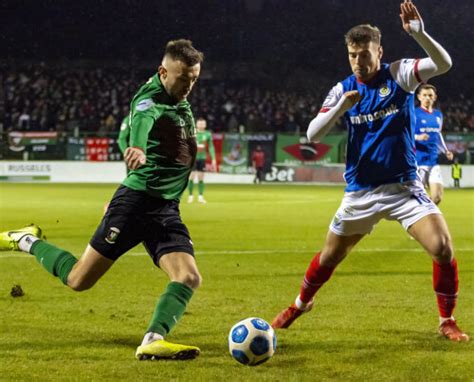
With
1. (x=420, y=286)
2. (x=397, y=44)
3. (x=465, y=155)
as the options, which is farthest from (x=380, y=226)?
(x=397, y=44)

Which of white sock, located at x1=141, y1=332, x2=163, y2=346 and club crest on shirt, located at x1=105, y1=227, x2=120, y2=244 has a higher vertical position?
club crest on shirt, located at x1=105, y1=227, x2=120, y2=244

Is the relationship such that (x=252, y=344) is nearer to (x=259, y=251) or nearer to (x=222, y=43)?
(x=259, y=251)

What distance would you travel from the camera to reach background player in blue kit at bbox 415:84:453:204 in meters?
13.0

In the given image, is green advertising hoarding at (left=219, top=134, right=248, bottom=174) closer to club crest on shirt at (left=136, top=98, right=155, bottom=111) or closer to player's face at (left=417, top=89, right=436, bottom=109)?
player's face at (left=417, top=89, right=436, bottom=109)

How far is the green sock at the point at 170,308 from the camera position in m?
5.12

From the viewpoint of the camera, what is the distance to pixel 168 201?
538cm

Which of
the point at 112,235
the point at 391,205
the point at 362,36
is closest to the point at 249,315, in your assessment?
the point at 391,205

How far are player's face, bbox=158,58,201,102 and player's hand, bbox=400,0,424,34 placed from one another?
1.32 m

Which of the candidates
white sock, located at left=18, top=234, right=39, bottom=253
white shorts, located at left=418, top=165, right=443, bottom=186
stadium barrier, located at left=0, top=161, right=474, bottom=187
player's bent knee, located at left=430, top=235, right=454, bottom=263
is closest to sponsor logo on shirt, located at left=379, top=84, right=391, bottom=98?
player's bent knee, located at left=430, top=235, right=454, bottom=263

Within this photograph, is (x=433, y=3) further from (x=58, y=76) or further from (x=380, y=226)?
(x=380, y=226)

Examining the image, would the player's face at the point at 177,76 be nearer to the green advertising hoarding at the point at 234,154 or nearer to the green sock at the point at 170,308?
the green sock at the point at 170,308

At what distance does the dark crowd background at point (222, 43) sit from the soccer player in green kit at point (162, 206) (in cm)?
3858

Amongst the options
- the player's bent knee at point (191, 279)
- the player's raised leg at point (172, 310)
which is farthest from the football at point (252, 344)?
the player's bent knee at point (191, 279)

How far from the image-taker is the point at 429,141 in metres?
13.2
